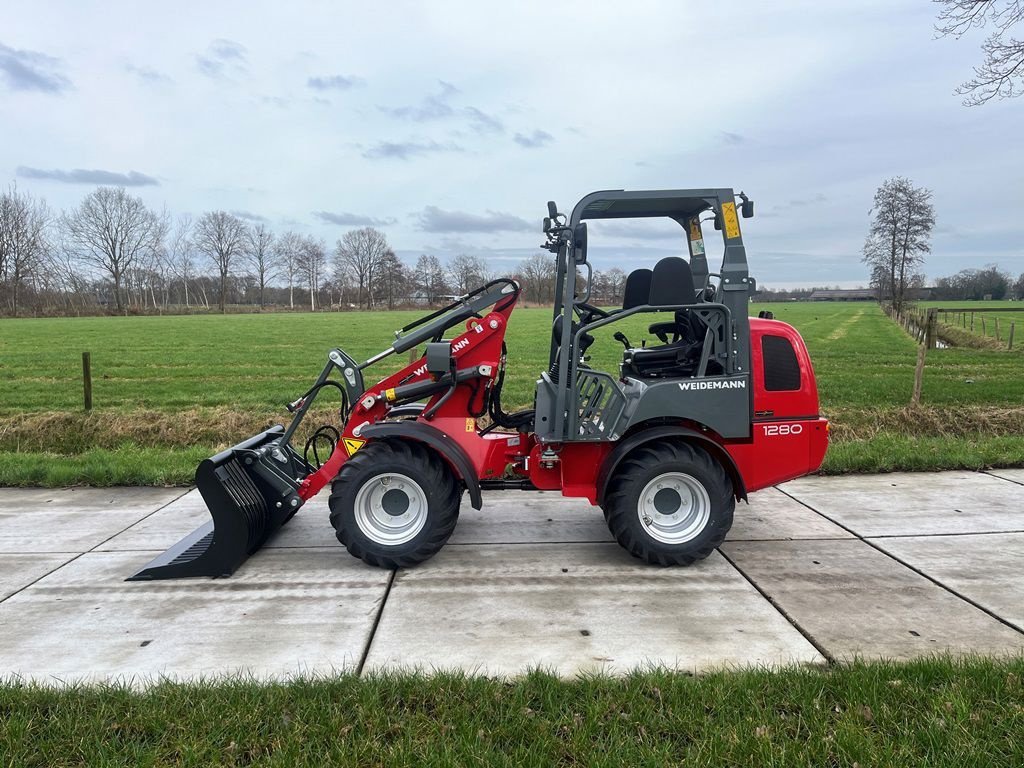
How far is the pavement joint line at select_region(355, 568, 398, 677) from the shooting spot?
11.8 ft

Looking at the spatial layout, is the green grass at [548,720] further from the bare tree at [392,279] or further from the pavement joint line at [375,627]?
the bare tree at [392,279]

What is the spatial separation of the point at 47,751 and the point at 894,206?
2068 inches

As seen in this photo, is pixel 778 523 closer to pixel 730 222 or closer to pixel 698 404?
pixel 698 404

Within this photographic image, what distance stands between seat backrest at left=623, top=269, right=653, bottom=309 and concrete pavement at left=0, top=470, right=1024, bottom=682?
1846 mm

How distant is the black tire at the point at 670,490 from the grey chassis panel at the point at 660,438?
0.18ft

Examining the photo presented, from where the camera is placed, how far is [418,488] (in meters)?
4.88

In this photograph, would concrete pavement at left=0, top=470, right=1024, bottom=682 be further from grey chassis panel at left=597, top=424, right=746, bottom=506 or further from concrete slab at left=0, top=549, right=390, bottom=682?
grey chassis panel at left=597, top=424, right=746, bottom=506

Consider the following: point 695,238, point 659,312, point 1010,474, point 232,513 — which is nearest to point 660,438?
point 659,312

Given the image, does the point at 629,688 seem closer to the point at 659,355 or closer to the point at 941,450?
the point at 659,355

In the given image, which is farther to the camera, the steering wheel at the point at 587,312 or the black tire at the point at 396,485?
the steering wheel at the point at 587,312

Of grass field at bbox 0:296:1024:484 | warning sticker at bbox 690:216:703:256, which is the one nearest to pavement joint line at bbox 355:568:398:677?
warning sticker at bbox 690:216:703:256

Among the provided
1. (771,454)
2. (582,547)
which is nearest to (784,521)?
(771,454)

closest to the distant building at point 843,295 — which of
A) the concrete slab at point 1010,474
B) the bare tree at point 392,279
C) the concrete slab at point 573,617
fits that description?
the bare tree at point 392,279

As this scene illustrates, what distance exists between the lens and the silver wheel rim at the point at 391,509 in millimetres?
4867
